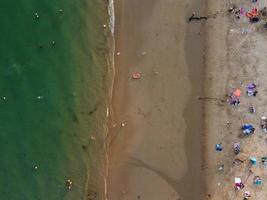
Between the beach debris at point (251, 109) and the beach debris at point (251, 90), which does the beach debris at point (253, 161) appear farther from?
the beach debris at point (251, 90)

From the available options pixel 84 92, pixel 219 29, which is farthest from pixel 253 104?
pixel 84 92

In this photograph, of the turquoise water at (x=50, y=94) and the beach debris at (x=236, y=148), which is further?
the beach debris at (x=236, y=148)

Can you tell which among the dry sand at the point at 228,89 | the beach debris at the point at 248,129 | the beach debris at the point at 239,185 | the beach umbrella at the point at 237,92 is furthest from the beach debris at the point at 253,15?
the beach debris at the point at 239,185

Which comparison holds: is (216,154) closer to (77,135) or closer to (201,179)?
(201,179)

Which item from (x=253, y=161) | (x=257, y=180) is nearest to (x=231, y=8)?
(x=253, y=161)

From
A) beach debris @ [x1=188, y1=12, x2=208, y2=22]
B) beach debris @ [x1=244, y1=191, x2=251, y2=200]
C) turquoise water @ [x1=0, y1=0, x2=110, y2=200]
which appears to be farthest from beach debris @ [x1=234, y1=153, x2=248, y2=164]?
beach debris @ [x1=188, y1=12, x2=208, y2=22]

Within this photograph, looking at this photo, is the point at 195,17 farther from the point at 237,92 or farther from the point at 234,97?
the point at 234,97
